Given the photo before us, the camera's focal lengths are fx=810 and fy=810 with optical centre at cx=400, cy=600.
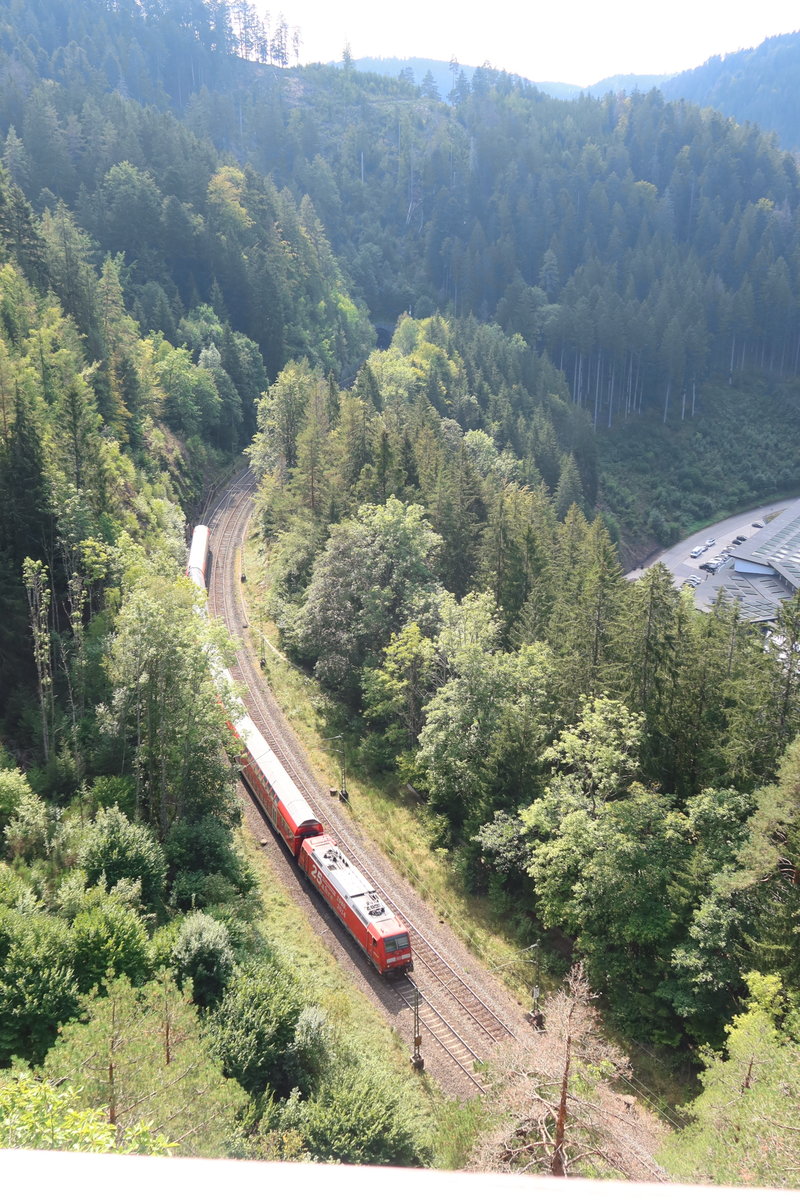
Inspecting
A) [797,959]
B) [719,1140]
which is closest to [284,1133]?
[719,1140]

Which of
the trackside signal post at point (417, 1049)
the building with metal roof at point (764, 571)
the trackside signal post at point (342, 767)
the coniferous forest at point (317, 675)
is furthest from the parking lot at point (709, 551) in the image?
the trackside signal post at point (417, 1049)

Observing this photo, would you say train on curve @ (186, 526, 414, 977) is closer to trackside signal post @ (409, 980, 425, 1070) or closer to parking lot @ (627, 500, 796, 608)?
trackside signal post @ (409, 980, 425, 1070)

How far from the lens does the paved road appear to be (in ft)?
291

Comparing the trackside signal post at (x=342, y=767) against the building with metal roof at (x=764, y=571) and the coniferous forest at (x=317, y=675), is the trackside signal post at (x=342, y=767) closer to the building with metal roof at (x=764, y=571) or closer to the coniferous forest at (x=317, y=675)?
the coniferous forest at (x=317, y=675)

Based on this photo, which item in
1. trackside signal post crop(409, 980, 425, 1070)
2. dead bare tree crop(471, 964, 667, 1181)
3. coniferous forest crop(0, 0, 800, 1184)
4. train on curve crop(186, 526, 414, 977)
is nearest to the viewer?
dead bare tree crop(471, 964, 667, 1181)

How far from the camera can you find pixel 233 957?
25719mm

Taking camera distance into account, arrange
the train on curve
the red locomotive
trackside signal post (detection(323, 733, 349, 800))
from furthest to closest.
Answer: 1. trackside signal post (detection(323, 733, 349, 800))
2. the train on curve
3. the red locomotive

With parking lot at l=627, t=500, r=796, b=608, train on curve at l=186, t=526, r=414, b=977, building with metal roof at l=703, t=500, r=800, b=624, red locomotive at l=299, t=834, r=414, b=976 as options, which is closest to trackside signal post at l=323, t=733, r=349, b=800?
train on curve at l=186, t=526, r=414, b=977

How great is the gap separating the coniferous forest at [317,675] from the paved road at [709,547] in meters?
2.64

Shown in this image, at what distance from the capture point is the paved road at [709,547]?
88781 millimetres

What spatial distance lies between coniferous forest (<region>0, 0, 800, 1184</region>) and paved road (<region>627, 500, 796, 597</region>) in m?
2.64

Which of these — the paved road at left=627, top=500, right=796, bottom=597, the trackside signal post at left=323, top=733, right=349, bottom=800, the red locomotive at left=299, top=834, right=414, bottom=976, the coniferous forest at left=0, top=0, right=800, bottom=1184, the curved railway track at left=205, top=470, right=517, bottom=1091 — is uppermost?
the coniferous forest at left=0, top=0, right=800, bottom=1184

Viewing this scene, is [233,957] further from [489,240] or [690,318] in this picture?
[489,240]

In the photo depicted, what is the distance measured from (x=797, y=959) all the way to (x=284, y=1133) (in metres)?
15.3
